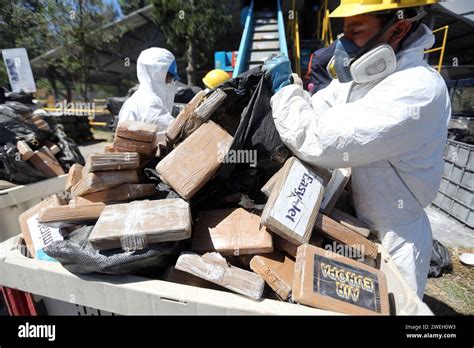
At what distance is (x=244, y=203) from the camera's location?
1.57m

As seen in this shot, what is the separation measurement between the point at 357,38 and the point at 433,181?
784 mm

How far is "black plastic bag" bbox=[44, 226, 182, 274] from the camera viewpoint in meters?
1.26

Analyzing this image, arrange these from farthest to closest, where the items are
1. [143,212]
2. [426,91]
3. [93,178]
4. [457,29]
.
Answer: [457,29] → [93,178] → [143,212] → [426,91]

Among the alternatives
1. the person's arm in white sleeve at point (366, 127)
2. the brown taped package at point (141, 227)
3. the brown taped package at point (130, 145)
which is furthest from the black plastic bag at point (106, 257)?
the person's arm in white sleeve at point (366, 127)

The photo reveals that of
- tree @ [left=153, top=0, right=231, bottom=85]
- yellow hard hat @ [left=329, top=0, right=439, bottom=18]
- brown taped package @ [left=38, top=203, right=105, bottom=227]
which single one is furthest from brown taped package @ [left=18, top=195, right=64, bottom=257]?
tree @ [left=153, top=0, right=231, bottom=85]

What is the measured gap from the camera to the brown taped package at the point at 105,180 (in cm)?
154

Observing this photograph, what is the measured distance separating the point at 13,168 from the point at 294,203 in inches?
97.7

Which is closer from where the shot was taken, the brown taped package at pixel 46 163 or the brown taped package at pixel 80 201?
the brown taped package at pixel 80 201

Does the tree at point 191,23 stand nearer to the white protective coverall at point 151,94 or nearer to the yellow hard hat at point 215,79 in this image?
the yellow hard hat at point 215,79

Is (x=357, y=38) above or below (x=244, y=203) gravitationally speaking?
above

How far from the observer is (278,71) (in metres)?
1.58

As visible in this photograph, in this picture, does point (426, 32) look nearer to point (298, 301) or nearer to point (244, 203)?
point (244, 203)

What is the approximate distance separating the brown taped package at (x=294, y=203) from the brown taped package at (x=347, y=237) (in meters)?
0.10
